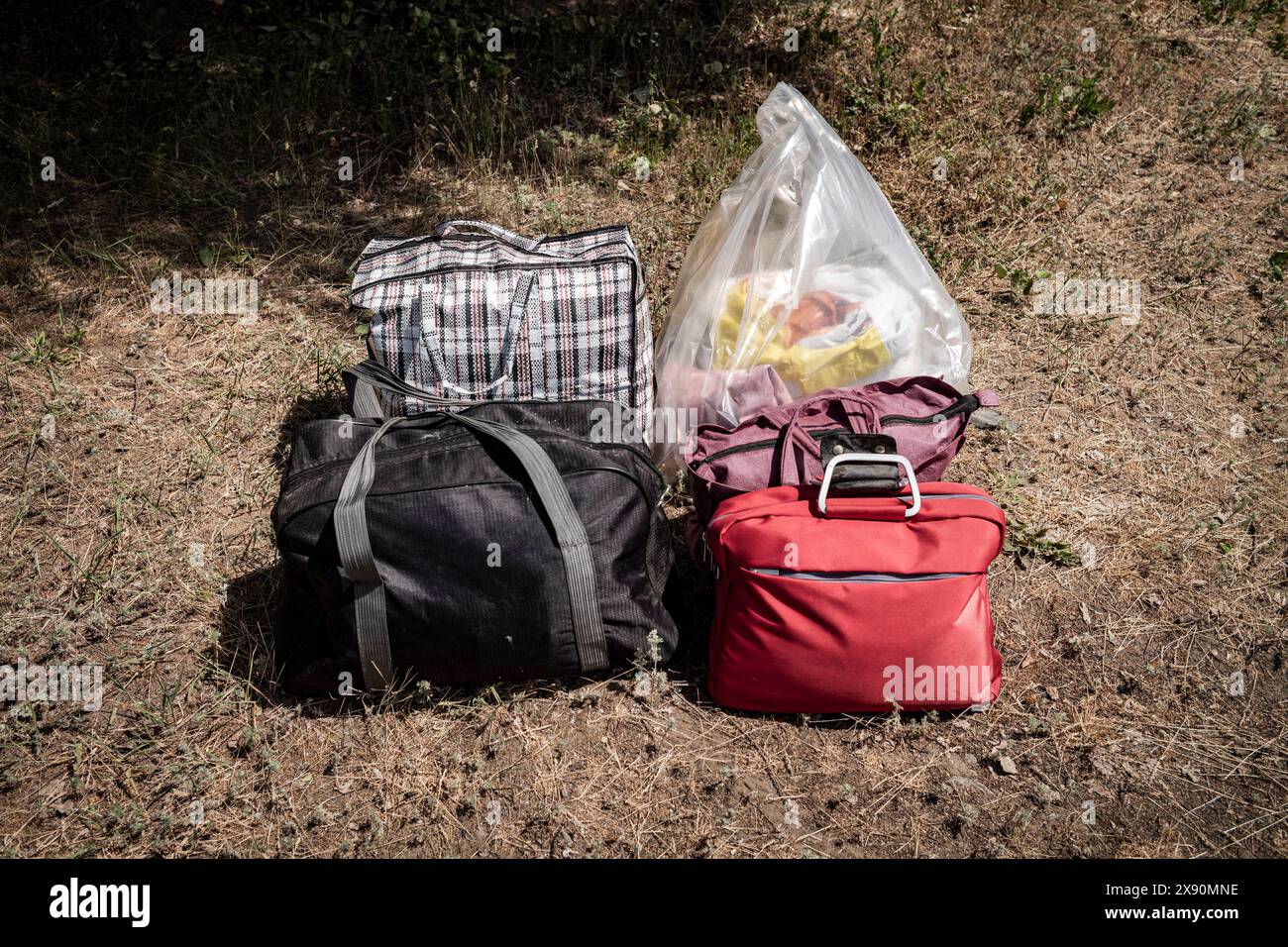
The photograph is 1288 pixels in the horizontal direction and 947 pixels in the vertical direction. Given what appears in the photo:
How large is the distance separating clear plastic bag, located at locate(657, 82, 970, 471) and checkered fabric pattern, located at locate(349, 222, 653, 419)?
0.70 feet

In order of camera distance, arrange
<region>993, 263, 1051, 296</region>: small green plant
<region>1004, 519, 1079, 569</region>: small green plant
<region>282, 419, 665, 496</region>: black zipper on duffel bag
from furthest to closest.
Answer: <region>993, 263, 1051, 296</region>: small green plant, <region>1004, 519, 1079, 569</region>: small green plant, <region>282, 419, 665, 496</region>: black zipper on duffel bag

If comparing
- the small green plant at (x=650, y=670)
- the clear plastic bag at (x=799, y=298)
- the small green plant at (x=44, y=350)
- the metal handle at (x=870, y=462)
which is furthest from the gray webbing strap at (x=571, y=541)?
the small green plant at (x=44, y=350)

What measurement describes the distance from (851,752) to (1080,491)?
1.20 m

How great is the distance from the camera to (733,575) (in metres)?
2.06

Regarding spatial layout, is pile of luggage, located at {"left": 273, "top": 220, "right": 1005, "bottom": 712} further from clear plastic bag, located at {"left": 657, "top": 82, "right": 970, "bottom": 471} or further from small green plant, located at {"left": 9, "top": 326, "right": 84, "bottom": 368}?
small green plant, located at {"left": 9, "top": 326, "right": 84, "bottom": 368}

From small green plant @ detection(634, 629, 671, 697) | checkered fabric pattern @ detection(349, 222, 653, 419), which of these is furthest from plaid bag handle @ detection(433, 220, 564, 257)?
small green plant @ detection(634, 629, 671, 697)

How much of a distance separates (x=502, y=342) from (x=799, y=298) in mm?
887

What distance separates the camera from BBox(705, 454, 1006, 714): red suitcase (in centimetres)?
200

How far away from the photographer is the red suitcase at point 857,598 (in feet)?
6.57

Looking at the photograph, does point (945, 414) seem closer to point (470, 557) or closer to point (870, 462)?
point (870, 462)

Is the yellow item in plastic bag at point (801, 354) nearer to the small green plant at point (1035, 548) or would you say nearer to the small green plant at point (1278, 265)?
the small green plant at point (1035, 548)

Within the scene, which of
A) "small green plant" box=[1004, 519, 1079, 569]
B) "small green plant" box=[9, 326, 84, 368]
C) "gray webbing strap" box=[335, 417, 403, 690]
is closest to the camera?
"gray webbing strap" box=[335, 417, 403, 690]

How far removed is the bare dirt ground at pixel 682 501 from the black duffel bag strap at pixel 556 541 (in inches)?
8.5

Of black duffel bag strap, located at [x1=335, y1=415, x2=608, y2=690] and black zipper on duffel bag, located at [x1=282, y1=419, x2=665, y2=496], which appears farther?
black zipper on duffel bag, located at [x1=282, y1=419, x2=665, y2=496]
